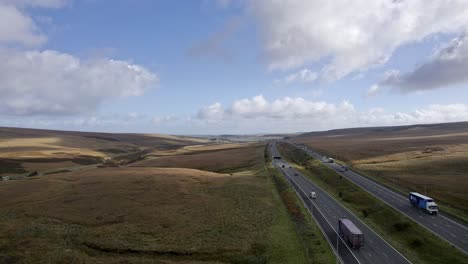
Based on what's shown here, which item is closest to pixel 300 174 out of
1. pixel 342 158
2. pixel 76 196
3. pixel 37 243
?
pixel 342 158

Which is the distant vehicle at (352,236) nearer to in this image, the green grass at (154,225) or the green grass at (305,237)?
the green grass at (305,237)

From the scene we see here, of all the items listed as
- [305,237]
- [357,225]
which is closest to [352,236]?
[305,237]

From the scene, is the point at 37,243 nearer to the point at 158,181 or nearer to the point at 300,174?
the point at 158,181

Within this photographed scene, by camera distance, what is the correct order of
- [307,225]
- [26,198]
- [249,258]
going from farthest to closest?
[26,198] → [307,225] → [249,258]

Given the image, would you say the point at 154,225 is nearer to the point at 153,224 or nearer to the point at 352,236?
the point at 153,224

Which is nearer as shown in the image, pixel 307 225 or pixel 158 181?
pixel 307 225

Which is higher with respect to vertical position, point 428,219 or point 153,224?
point 428,219
